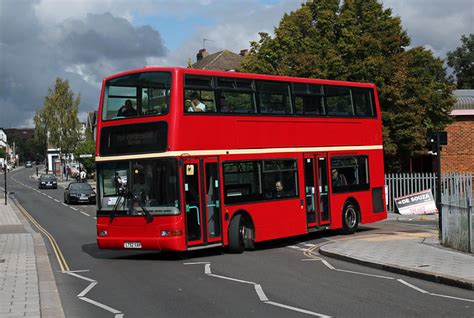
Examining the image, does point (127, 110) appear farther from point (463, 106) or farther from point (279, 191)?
point (463, 106)

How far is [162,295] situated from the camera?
1091 centimetres

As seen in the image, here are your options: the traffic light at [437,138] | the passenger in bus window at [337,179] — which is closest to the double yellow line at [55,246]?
the passenger in bus window at [337,179]

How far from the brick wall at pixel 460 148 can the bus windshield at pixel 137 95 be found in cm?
2551

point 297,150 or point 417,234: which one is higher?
point 297,150

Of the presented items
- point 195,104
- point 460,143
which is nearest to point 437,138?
point 195,104

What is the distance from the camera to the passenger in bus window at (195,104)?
51.2 ft

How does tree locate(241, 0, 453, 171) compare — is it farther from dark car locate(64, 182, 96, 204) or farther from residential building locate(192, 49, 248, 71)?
residential building locate(192, 49, 248, 71)

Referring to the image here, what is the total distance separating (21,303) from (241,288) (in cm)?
347

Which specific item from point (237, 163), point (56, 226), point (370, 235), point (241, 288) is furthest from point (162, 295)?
point (56, 226)

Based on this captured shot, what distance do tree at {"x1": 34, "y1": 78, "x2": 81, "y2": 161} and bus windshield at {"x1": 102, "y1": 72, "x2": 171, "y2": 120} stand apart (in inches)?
3415

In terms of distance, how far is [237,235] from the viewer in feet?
53.6

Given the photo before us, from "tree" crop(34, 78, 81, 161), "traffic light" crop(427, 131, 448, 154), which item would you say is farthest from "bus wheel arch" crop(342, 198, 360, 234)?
"tree" crop(34, 78, 81, 161)

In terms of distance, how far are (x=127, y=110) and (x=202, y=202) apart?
9.02 feet

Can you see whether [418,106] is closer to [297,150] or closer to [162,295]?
[297,150]
